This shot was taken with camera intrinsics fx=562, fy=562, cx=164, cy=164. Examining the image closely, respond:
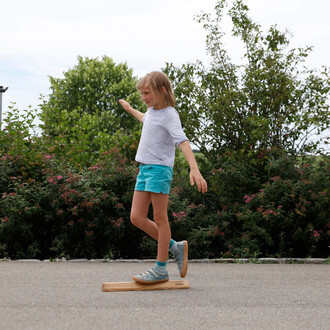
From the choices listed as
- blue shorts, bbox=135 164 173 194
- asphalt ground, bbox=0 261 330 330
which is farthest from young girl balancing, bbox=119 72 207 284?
asphalt ground, bbox=0 261 330 330

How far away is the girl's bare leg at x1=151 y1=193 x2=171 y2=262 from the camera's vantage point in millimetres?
4676

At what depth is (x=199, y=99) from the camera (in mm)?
A: 9039

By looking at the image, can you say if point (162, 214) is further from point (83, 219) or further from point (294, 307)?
point (83, 219)

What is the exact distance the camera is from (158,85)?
186 inches

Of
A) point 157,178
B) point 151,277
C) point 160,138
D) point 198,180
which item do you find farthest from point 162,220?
point 160,138

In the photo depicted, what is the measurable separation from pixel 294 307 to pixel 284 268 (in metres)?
2.31

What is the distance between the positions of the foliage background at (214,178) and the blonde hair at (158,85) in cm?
246

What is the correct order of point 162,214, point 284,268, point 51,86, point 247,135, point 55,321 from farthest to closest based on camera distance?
point 51,86 < point 247,135 < point 284,268 < point 162,214 < point 55,321

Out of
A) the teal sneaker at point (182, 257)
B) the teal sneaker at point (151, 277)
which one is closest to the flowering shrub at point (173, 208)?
the teal sneaker at point (182, 257)

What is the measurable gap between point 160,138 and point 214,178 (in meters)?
3.70

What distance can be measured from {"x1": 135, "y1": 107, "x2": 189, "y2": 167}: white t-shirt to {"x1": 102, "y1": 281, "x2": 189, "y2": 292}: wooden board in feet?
3.35

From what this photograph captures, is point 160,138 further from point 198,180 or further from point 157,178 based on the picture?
point 198,180

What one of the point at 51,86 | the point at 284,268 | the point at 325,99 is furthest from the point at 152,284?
the point at 51,86

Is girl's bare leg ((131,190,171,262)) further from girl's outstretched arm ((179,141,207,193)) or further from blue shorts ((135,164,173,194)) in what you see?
girl's outstretched arm ((179,141,207,193))
